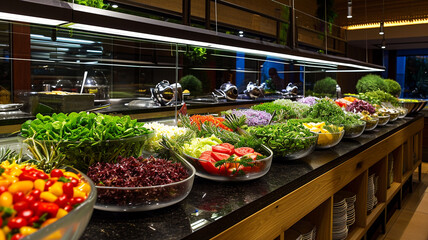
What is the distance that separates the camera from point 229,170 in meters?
1.52

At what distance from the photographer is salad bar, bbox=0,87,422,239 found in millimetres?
928

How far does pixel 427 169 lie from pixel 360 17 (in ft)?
18.8

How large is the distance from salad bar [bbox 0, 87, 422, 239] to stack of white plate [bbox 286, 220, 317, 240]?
0.35 meters

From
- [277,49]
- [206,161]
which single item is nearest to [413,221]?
[277,49]

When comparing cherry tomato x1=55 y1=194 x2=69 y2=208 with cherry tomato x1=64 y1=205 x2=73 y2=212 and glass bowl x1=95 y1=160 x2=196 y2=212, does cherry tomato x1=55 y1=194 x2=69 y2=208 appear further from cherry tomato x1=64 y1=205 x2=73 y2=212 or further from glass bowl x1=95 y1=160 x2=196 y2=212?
glass bowl x1=95 y1=160 x2=196 y2=212

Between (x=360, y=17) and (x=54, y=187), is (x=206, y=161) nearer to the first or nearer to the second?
(x=54, y=187)

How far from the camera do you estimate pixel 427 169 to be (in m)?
6.30

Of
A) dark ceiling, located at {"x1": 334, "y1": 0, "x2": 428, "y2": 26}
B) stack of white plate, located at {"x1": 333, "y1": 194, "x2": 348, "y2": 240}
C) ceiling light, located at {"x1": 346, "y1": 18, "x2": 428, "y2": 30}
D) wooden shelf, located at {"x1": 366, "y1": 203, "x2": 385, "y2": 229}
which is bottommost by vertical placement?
wooden shelf, located at {"x1": 366, "y1": 203, "x2": 385, "y2": 229}

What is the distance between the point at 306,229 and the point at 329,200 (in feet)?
0.78

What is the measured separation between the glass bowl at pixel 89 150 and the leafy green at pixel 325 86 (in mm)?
5529

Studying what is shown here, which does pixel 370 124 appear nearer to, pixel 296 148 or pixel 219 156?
pixel 296 148

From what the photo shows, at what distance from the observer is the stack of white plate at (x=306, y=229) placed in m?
2.10

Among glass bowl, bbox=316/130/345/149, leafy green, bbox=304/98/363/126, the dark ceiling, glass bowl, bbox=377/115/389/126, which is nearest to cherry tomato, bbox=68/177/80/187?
glass bowl, bbox=316/130/345/149

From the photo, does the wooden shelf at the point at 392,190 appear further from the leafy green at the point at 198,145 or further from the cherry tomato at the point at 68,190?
the cherry tomato at the point at 68,190
